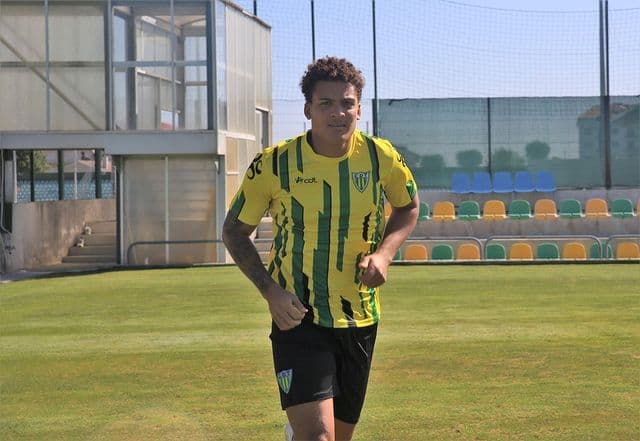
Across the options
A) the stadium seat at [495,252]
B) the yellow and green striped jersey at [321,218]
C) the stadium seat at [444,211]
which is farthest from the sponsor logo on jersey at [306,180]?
the stadium seat at [444,211]

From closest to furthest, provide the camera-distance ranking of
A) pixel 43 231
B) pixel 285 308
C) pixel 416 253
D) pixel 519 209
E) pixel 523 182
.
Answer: pixel 285 308 < pixel 416 253 < pixel 43 231 < pixel 519 209 < pixel 523 182

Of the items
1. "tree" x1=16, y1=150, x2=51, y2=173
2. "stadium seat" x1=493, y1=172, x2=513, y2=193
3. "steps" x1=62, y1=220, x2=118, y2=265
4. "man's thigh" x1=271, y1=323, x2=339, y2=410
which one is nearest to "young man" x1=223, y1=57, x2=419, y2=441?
"man's thigh" x1=271, y1=323, x2=339, y2=410

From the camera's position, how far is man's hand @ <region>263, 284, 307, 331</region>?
448cm

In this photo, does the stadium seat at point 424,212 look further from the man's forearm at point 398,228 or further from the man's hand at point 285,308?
the man's hand at point 285,308

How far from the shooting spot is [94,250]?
2786 centimetres

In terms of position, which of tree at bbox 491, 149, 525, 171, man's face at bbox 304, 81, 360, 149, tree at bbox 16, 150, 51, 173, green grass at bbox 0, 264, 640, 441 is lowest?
green grass at bbox 0, 264, 640, 441

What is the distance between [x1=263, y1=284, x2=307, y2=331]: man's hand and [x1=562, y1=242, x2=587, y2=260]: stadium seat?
63.6 feet

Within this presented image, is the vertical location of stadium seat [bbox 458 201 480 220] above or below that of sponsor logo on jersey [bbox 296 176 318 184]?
below

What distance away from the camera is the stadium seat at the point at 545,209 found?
27312 mm

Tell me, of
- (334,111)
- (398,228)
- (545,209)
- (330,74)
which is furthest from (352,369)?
(545,209)

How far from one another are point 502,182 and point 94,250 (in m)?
11.2

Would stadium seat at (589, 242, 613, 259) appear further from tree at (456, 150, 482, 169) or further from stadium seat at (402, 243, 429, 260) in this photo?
tree at (456, 150, 482, 169)

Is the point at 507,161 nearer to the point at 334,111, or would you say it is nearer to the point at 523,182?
the point at 523,182

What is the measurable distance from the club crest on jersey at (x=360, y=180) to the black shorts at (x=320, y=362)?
611 mm
